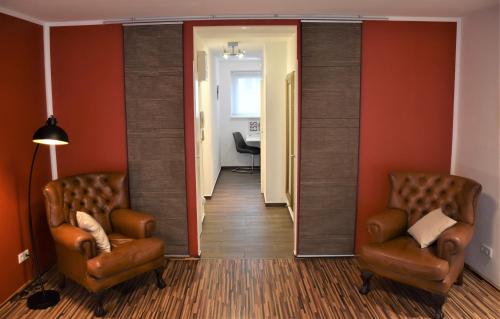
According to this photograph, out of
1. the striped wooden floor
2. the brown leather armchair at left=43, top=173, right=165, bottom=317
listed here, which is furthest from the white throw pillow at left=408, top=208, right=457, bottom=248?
the brown leather armchair at left=43, top=173, right=165, bottom=317

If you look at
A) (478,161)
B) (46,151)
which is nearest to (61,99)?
(46,151)

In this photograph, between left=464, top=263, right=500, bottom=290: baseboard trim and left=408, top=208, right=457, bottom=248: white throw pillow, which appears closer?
left=408, top=208, right=457, bottom=248: white throw pillow

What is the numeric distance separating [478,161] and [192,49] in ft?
9.70

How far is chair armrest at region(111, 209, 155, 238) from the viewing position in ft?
11.0

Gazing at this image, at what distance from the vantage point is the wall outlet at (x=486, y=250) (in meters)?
3.44

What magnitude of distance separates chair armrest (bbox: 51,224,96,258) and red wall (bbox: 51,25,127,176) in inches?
39.3

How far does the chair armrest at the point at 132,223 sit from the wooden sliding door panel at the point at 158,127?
412 mm

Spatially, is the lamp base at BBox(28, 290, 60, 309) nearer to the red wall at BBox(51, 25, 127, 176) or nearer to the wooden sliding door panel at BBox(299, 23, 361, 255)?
the red wall at BBox(51, 25, 127, 176)

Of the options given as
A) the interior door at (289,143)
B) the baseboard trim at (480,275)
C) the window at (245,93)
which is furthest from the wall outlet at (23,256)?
the window at (245,93)

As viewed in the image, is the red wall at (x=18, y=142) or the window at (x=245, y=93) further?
the window at (x=245, y=93)

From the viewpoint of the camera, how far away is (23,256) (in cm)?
339

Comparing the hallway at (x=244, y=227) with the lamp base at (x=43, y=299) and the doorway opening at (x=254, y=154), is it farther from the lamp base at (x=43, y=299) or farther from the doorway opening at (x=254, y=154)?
the lamp base at (x=43, y=299)

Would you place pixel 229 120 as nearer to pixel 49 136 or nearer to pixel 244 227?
pixel 244 227

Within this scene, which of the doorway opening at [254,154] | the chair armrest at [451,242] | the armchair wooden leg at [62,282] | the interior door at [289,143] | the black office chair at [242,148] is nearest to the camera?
the chair armrest at [451,242]
